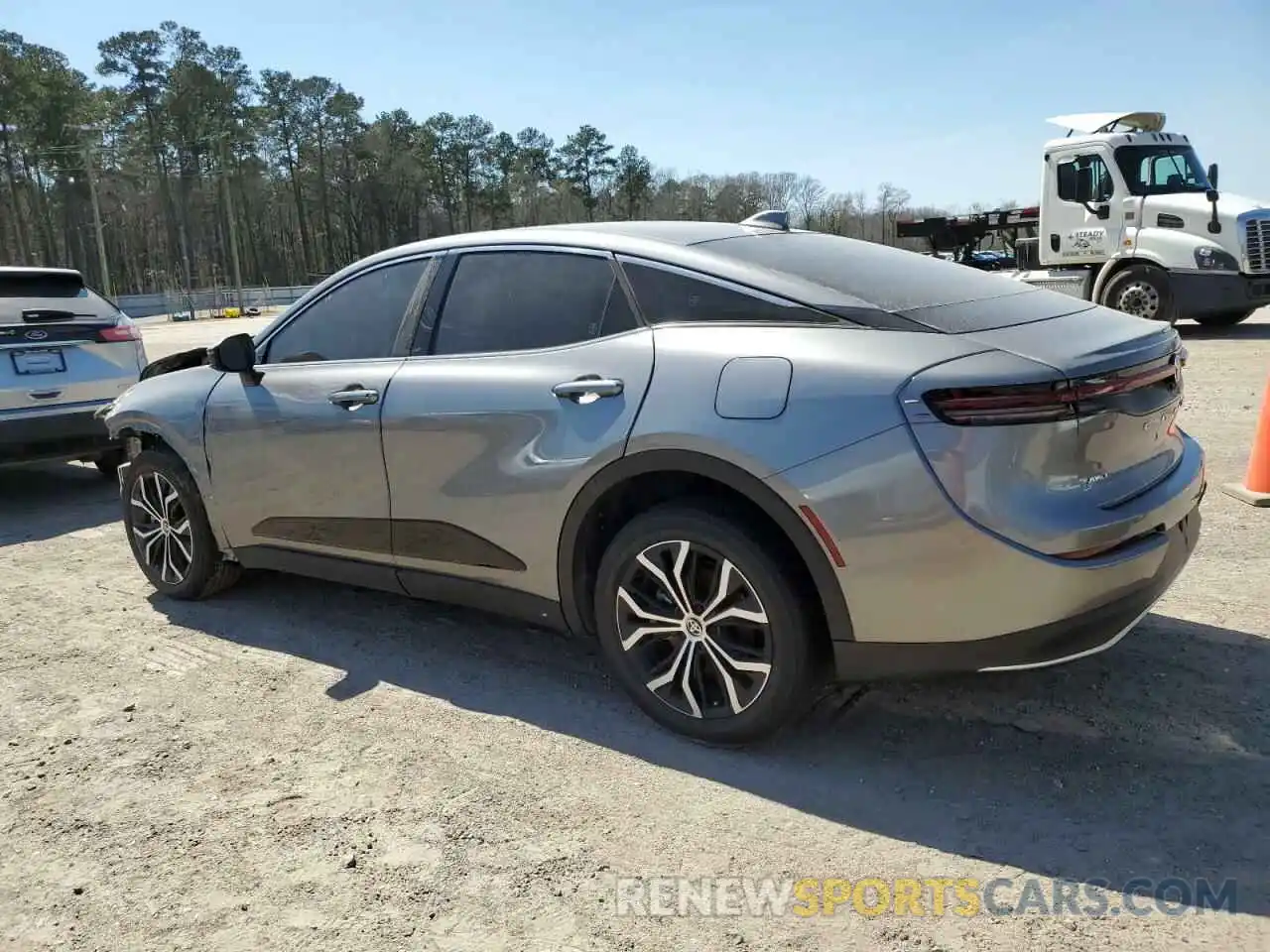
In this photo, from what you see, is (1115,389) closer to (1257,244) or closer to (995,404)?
(995,404)

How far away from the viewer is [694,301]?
320 centimetres

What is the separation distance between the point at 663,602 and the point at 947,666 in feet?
2.93

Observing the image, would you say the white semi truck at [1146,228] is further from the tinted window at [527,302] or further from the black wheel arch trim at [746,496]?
the black wheel arch trim at [746,496]

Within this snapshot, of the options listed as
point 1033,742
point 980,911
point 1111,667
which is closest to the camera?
point 980,911

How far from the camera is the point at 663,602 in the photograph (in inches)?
125

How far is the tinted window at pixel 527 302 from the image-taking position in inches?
134

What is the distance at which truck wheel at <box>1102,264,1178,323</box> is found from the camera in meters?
12.9

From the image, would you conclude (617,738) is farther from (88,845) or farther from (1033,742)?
(88,845)

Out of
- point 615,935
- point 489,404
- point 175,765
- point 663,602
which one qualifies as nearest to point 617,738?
point 663,602

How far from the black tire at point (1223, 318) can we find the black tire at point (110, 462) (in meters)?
12.9

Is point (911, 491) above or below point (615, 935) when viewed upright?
above

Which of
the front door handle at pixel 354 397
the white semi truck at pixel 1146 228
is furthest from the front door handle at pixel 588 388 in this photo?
the white semi truck at pixel 1146 228

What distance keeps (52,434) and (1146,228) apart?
42.0ft

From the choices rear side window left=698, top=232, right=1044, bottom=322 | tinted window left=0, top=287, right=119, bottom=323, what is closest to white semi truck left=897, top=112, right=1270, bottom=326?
rear side window left=698, top=232, right=1044, bottom=322
